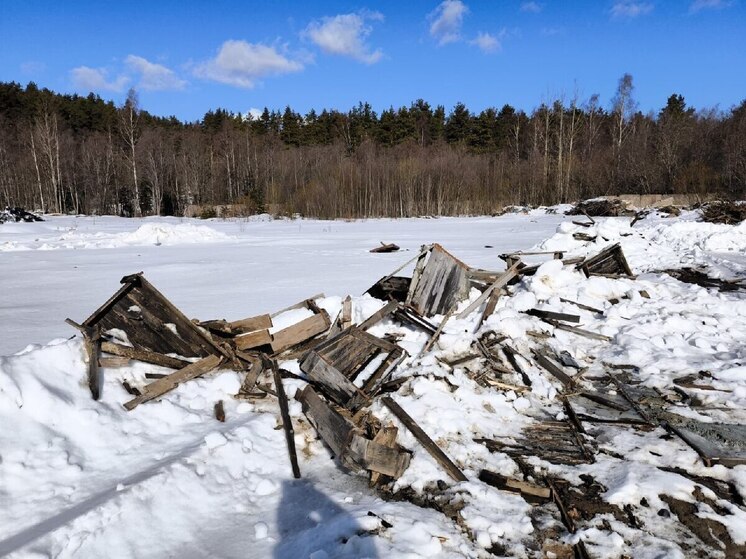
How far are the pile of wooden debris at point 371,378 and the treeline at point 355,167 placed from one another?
30.7m

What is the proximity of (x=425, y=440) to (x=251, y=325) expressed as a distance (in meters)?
2.83

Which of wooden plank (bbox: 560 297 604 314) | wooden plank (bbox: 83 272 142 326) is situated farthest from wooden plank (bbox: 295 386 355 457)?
wooden plank (bbox: 560 297 604 314)

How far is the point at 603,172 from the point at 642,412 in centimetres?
3905

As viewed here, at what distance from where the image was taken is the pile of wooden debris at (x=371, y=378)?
136 inches

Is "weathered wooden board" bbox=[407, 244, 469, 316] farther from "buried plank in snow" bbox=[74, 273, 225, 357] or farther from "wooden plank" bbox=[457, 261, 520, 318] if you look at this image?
"buried plank in snow" bbox=[74, 273, 225, 357]

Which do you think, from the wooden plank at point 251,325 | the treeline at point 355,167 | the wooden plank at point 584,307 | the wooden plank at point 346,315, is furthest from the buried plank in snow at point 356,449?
the treeline at point 355,167

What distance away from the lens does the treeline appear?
35562 mm

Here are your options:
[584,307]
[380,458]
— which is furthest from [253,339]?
[584,307]

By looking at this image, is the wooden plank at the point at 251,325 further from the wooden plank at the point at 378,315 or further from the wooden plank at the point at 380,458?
the wooden plank at the point at 380,458

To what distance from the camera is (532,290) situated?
7793 millimetres

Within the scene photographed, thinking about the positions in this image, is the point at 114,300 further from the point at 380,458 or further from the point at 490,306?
the point at 490,306

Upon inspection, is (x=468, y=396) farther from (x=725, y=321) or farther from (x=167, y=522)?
(x=725, y=321)

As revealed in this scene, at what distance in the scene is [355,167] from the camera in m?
42.2

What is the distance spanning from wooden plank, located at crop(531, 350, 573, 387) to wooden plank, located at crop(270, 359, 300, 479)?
3131 mm
